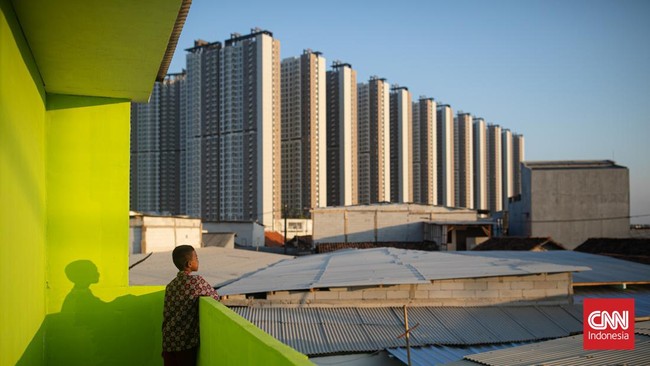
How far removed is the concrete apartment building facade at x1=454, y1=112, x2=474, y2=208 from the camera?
9488 centimetres

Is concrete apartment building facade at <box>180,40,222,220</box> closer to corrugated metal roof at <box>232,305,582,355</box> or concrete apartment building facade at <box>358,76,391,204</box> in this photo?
concrete apartment building facade at <box>358,76,391,204</box>

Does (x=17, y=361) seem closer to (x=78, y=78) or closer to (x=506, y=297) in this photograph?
(x=78, y=78)

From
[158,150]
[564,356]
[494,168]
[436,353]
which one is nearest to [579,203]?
[436,353]

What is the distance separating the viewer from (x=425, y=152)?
8544 cm

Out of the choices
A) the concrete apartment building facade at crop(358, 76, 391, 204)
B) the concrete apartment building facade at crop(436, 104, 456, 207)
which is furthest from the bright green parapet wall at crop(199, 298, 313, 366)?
the concrete apartment building facade at crop(436, 104, 456, 207)

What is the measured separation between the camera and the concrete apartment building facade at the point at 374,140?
7781cm

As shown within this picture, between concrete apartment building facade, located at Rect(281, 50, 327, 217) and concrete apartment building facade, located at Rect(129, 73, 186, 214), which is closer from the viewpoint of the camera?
concrete apartment building facade, located at Rect(281, 50, 327, 217)

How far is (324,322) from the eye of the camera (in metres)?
10.6

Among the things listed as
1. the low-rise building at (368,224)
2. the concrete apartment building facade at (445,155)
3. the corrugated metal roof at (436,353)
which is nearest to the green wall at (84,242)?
the corrugated metal roof at (436,353)

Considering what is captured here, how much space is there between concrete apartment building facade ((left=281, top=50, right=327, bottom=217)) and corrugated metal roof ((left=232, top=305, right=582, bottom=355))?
185ft

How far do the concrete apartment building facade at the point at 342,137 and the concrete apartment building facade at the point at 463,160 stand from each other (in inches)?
1033

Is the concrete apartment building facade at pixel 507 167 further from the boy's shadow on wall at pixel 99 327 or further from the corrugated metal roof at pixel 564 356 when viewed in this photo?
the boy's shadow on wall at pixel 99 327

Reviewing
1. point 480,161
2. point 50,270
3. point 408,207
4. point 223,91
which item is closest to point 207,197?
point 223,91

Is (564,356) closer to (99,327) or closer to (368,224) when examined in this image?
(99,327)
